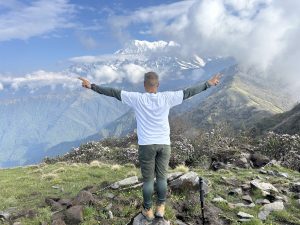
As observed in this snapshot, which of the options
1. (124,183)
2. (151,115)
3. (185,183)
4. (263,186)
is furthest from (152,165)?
(263,186)

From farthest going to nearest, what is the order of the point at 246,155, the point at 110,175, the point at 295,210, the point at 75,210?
the point at 246,155 < the point at 110,175 < the point at 295,210 < the point at 75,210

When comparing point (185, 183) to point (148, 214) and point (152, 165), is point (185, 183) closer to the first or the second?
point (148, 214)

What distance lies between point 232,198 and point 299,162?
14.0 metres

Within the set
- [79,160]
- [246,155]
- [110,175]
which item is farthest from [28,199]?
[79,160]

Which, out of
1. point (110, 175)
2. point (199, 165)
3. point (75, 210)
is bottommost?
point (199, 165)

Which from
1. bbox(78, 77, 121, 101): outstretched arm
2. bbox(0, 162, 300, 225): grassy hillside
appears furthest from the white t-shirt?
bbox(0, 162, 300, 225): grassy hillside

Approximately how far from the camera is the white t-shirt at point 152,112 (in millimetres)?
12266

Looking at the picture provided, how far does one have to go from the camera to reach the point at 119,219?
14250 mm

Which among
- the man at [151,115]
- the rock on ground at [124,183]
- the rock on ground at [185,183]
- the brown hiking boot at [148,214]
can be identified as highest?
the man at [151,115]

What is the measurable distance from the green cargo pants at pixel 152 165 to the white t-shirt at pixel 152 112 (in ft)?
0.65

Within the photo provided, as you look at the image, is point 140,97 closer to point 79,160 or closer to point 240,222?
point 240,222

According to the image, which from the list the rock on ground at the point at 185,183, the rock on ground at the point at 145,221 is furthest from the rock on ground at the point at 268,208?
the rock on ground at the point at 145,221

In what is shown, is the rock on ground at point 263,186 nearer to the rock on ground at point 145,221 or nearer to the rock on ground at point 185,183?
the rock on ground at point 185,183

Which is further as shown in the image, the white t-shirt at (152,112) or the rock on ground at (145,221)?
the rock on ground at (145,221)
